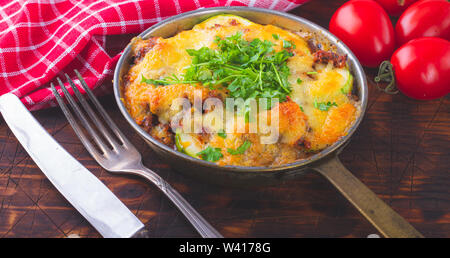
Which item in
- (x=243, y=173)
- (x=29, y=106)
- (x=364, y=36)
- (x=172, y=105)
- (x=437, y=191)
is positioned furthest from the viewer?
(x=364, y=36)

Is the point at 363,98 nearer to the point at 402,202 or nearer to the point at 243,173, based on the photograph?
the point at 402,202

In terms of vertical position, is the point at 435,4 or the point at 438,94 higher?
the point at 435,4

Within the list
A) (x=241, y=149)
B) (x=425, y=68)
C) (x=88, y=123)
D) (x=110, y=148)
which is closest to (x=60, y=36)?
(x=88, y=123)

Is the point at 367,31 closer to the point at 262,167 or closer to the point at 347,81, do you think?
the point at 347,81

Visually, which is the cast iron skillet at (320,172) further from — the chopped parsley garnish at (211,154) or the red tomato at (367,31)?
the red tomato at (367,31)

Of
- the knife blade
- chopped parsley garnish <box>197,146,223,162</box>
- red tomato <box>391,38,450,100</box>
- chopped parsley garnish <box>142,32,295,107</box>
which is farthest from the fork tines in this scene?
red tomato <box>391,38,450,100</box>

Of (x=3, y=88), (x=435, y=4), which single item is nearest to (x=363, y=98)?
(x=435, y=4)

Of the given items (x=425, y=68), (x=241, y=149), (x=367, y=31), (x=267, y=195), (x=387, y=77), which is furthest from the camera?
(x=367, y=31)
